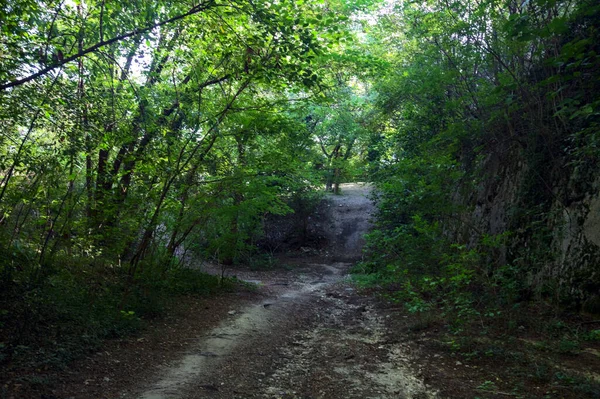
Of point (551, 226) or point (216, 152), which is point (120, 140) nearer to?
point (216, 152)

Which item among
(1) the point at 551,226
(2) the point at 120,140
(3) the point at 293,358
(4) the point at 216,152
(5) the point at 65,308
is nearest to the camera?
(5) the point at 65,308

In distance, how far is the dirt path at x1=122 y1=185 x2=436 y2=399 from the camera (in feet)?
15.8

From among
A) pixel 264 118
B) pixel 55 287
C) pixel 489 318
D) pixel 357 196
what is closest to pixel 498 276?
pixel 489 318

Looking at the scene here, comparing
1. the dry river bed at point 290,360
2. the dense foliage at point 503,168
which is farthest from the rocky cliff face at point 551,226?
the dry river bed at point 290,360

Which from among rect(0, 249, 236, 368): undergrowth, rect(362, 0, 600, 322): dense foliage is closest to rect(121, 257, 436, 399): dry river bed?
rect(0, 249, 236, 368): undergrowth

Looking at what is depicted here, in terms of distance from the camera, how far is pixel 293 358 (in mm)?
6277

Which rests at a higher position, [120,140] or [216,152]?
[216,152]

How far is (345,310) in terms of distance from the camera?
10445mm

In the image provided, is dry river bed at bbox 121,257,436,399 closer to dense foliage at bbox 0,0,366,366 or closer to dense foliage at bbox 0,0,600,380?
dense foliage at bbox 0,0,600,380

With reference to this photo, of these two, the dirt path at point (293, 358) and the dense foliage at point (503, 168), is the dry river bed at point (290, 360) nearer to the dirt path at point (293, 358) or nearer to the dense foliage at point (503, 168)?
the dirt path at point (293, 358)

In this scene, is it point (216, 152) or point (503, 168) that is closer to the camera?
point (216, 152)

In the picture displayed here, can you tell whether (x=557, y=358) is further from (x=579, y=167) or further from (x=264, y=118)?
(x=264, y=118)

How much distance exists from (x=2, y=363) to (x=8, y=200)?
2970 mm

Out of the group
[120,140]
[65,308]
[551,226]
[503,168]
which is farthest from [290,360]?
[503,168]
